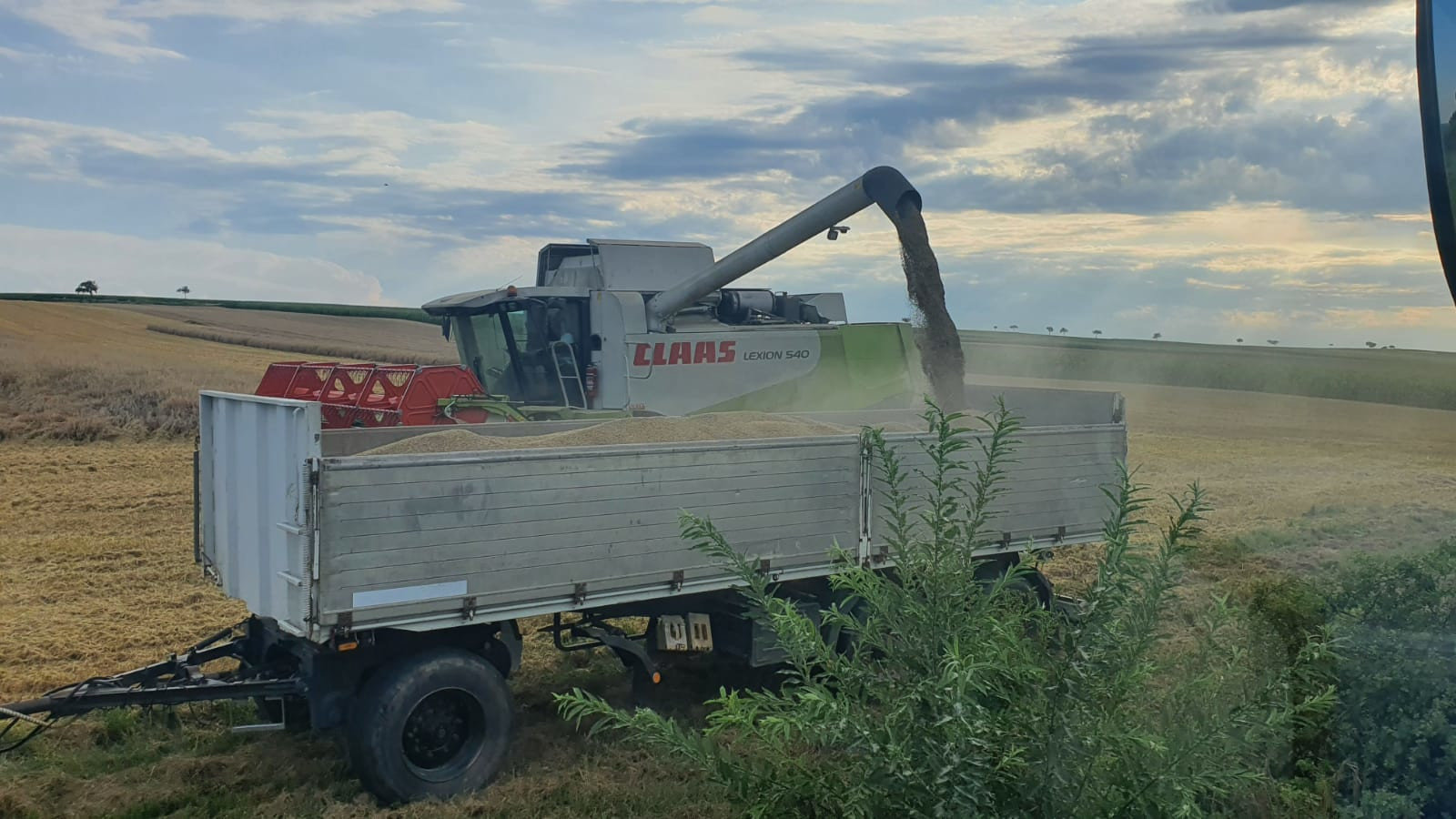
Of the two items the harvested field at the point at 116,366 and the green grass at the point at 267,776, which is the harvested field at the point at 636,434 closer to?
the green grass at the point at 267,776

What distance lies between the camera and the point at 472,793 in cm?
595

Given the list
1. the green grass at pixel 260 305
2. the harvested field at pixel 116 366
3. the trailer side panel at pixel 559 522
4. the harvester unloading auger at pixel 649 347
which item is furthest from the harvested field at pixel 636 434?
the green grass at pixel 260 305

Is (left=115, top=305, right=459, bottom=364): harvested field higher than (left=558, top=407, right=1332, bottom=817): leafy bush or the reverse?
higher

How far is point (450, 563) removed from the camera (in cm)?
575

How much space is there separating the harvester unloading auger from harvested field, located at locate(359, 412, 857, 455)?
2266 millimetres

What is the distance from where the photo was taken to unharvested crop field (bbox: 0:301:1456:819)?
5895mm

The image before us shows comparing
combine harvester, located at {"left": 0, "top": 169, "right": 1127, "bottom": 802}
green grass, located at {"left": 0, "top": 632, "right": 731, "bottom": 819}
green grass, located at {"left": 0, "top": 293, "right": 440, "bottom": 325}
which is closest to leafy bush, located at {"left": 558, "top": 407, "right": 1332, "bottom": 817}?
combine harvester, located at {"left": 0, "top": 169, "right": 1127, "bottom": 802}

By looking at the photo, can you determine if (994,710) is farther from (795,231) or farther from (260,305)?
(260,305)

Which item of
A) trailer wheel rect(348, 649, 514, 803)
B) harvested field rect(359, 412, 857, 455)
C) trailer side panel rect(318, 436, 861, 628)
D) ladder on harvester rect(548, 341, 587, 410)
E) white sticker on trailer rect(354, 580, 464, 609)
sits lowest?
trailer wheel rect(348, 649, 514, 803)

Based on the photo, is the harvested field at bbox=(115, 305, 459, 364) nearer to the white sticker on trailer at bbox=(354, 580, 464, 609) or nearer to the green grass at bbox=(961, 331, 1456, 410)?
the green grass at bbox=(961, 331, 1456, 410)

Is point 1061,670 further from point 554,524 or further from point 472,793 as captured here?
point 472,793

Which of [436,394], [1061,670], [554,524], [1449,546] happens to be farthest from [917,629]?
[436,394]

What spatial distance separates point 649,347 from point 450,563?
579 centimetres

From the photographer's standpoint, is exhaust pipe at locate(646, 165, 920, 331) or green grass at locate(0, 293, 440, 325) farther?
green grass at locate(0, 293, 440, 325)
